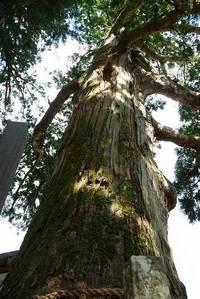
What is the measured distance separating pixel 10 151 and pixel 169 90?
3945 mm

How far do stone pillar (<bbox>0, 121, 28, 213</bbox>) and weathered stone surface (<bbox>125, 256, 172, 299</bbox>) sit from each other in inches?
32.5

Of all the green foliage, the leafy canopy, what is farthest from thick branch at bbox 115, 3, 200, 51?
the green foliage

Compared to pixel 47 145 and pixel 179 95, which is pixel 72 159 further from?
pixel 47 145

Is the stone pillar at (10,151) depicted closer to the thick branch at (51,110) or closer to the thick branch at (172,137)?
the thick branch at (172,137)

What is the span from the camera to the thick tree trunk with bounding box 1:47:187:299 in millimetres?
1516

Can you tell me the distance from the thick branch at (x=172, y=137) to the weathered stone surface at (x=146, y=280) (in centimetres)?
349

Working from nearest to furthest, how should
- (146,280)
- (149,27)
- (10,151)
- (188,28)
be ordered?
(146,280) < (10,151) < (149,27) < (188,28)

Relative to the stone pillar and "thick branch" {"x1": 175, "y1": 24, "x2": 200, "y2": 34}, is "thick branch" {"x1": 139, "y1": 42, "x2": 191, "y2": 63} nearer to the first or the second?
"thick branch" {"x1": 175, "y1": 24, "x2": 200, "y2": 34}

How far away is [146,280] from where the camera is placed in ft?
2.89

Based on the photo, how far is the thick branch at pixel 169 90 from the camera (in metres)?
5.16

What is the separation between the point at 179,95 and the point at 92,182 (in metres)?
3.48

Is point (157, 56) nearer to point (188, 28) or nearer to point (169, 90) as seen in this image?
point (188, 28)

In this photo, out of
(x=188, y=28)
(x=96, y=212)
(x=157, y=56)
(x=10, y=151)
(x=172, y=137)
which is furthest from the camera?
(x=157, y=56)

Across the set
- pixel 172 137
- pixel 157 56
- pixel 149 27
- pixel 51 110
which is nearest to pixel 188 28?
pixel 157 56
